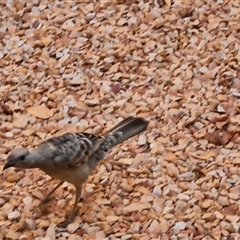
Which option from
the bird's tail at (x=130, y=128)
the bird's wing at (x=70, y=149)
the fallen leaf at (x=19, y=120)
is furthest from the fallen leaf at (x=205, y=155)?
the fallen leaf at (x=19, y=120)

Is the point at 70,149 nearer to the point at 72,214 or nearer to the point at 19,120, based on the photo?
the point at 72,214

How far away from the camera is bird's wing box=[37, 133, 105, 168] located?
3.00 meters

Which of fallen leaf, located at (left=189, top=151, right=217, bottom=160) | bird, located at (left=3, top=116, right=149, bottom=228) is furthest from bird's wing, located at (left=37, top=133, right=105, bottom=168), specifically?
fallen leaf, located at (left=189, top=151, right=217, bottom=160)

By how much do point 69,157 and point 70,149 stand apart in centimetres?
6

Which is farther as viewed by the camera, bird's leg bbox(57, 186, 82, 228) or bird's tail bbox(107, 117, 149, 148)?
bird's tail bbox(107, 117, 149, 148)

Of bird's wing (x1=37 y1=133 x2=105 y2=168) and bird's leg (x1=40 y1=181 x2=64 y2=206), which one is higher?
bird's wing (x1=37 y1=133 x2=105 y2=168)

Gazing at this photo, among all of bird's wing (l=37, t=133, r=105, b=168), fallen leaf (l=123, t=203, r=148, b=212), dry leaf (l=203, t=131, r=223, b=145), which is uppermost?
bird's wing (l=37, t=133, r=105, b=168)

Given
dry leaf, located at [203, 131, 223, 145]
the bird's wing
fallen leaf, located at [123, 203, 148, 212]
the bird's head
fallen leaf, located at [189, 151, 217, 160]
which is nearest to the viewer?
the bird's head

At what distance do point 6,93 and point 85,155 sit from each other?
997 mm

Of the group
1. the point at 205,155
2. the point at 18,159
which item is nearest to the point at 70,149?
the point at 18,159

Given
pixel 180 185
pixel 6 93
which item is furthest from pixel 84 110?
pixel 180 185

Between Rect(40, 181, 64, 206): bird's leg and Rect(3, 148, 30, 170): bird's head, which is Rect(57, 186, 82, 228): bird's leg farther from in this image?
Rect(3, 148, 30, 170): bird's head

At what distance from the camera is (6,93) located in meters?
3.90

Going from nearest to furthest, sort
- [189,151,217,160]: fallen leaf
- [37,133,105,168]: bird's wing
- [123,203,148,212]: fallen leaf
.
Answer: [37,133,105,168]: bird's wing < [123,203,148,212]: fallen leaf < [189,151,217,160]: fallen leaf
